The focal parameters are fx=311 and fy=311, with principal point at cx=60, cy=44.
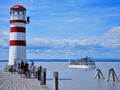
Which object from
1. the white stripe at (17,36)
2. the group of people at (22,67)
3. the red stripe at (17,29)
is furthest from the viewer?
the red stripe at (17,29)

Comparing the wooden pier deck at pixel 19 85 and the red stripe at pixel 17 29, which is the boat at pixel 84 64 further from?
the wooden pier deck at pixel 19 85

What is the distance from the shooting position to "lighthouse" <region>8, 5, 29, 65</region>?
24031 millimetres

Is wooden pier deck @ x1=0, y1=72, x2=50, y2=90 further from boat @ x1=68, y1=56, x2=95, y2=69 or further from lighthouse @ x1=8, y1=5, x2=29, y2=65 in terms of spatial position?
boat @ x1=68, y1=56, x2=95, y2=69

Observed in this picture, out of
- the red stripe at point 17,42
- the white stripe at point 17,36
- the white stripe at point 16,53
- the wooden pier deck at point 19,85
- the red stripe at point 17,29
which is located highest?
the red stripe at point 17,29

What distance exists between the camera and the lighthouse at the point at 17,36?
946 inches

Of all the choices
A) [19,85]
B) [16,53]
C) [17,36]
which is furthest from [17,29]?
[19,85]

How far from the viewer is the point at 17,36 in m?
24.0

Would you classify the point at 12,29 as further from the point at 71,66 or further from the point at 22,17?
the point at 71,66

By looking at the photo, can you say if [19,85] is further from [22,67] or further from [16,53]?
[16,53]

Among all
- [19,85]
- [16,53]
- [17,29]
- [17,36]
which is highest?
[17,29]

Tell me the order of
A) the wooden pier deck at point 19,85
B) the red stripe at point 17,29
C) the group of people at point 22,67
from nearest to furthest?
1. the wooden pier deck at point 19,85
2. the group of people at point 22,67
3. the red stripe at point 17,29

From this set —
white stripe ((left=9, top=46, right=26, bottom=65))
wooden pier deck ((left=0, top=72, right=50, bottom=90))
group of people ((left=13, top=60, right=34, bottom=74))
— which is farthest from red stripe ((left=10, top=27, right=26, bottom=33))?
wooden pier deck ((left=0, top=72, right=50, bottom=90))

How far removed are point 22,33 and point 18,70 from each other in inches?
116

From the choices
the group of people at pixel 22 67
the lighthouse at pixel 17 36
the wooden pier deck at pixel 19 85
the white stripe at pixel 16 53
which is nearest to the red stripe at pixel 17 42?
the lighthouse at pixel 17 36
